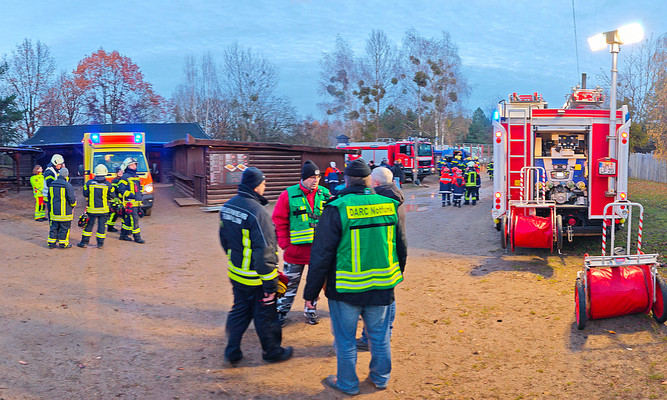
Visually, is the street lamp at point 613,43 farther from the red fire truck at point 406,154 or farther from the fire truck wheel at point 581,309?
the red fire truck at point 406,154

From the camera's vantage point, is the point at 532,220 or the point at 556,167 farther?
the point at 556,167

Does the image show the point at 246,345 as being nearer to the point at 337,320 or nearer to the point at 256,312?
the point at 256,312

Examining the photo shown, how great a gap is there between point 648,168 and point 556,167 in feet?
101

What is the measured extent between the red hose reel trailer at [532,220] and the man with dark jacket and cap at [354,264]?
209 inches

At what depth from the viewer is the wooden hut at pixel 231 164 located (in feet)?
65.3

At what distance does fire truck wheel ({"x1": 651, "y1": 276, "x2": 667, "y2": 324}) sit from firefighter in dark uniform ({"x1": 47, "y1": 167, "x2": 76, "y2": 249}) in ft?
34.5

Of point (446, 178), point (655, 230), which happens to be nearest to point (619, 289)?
point (655, 230)

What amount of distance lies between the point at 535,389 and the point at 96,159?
15.5 metres

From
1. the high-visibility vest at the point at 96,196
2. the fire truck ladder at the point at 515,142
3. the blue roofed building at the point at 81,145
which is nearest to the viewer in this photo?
the fire truck ladder at the point at 515,142

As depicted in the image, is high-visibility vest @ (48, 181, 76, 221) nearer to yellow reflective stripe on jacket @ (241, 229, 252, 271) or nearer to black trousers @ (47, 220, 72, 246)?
black trousers @ (47, 220, 72, 246)

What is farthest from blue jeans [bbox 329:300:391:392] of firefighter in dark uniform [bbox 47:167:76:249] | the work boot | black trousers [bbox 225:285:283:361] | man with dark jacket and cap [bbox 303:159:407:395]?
firefighter in dark uniform [bbox 47:167:76:249]

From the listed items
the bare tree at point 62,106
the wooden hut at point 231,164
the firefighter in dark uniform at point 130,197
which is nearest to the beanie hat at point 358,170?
the firefighter in dark uniform at point 130,197

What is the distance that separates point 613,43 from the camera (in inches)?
356

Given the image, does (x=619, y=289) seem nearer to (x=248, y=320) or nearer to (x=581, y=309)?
(x=581, y=309)
